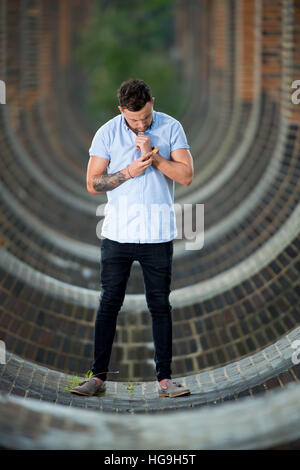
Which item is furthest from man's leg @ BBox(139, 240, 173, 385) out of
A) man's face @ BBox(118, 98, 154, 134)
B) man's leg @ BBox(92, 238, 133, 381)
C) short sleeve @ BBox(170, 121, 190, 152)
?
man's face @ BBox(118, 98, 154, 134)

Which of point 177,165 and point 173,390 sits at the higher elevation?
point 177,165

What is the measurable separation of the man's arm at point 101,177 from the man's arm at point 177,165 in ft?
0.58

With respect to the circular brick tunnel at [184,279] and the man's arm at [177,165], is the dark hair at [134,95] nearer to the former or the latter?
the man's arm at [177,165]

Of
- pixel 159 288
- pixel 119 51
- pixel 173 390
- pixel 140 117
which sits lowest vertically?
pixel 173 390

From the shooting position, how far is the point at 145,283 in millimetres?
4258

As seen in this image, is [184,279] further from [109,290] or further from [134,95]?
[134,95]

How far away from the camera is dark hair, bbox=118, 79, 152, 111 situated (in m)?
3.86

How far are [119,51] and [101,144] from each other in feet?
58.8

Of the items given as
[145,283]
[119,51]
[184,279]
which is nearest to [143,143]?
[145,283]

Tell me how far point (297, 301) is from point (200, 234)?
300 cm
